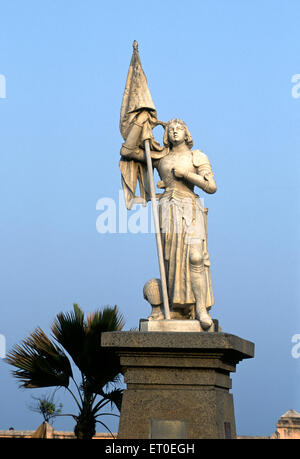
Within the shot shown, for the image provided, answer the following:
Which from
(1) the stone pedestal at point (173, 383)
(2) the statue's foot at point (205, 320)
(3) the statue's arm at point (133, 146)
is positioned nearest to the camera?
(1) the stone pedestal at point (173, 383)

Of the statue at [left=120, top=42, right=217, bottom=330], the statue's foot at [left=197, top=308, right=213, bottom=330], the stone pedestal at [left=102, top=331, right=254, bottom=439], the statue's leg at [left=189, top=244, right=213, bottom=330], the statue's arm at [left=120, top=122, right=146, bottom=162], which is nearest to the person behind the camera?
→ the stone pedestal at [left=102, top=331, right=254, bottom=439]

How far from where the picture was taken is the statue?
9391 mm

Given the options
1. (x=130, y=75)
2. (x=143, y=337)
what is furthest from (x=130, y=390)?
(x=130, y=75)

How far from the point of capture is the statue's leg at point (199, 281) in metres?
9.26

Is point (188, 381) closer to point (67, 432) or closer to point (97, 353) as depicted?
point (97, 353)

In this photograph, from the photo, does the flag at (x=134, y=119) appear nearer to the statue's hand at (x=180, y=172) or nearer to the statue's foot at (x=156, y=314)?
the statue's hand at (x=180, y=172)

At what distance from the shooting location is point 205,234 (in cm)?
968

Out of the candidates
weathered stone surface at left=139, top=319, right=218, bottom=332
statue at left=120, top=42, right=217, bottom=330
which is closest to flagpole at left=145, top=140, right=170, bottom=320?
statue at left=120, top=42, right=217, bottom=330

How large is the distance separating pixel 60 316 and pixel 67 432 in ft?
17.9

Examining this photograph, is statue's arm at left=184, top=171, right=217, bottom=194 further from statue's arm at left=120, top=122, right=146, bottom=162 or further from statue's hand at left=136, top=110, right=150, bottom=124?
statue's hand at left=136, top=110, right=150, bottom=124

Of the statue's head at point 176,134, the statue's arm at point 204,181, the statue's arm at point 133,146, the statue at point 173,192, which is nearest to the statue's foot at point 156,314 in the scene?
the statue at point 173,192

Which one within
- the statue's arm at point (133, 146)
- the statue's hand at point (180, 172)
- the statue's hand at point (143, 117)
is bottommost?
the statue's hand at point (180, 172)

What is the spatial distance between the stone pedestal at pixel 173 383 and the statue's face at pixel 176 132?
8.39 feet

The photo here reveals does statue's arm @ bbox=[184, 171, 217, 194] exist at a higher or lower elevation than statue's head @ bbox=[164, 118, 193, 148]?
lower
